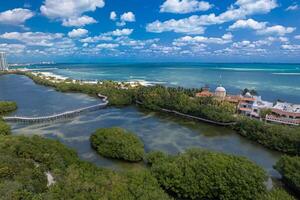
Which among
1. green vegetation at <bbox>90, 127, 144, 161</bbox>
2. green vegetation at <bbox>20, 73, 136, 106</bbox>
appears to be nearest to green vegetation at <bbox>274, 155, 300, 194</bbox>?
green vegetation at <bbox>90, 127, 144, 161</bbox>

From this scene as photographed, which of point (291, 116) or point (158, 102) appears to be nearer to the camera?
point (291, 116)

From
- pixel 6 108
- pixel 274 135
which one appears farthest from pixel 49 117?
pixel 274 135

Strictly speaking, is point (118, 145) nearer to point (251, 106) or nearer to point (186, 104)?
point (186, 104)

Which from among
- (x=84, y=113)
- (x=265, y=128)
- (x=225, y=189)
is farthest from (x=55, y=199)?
(x=84, y=113)

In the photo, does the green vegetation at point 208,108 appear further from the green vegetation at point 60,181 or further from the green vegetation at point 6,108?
the green vegetation at point 60,181

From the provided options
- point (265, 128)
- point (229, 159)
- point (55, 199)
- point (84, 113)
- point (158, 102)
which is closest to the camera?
point (55, 199)

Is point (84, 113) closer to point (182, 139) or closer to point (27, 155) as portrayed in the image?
point (182, 139)

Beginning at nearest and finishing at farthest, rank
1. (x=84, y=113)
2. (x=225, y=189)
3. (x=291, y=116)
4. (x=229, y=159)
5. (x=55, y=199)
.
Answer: (x=55, y=199), (x=225, y=189), (x=229, y=159), (x=291, y=116), (x=84, y=113)

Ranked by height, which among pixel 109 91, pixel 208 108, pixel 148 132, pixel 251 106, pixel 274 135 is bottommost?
pixel 148 132
